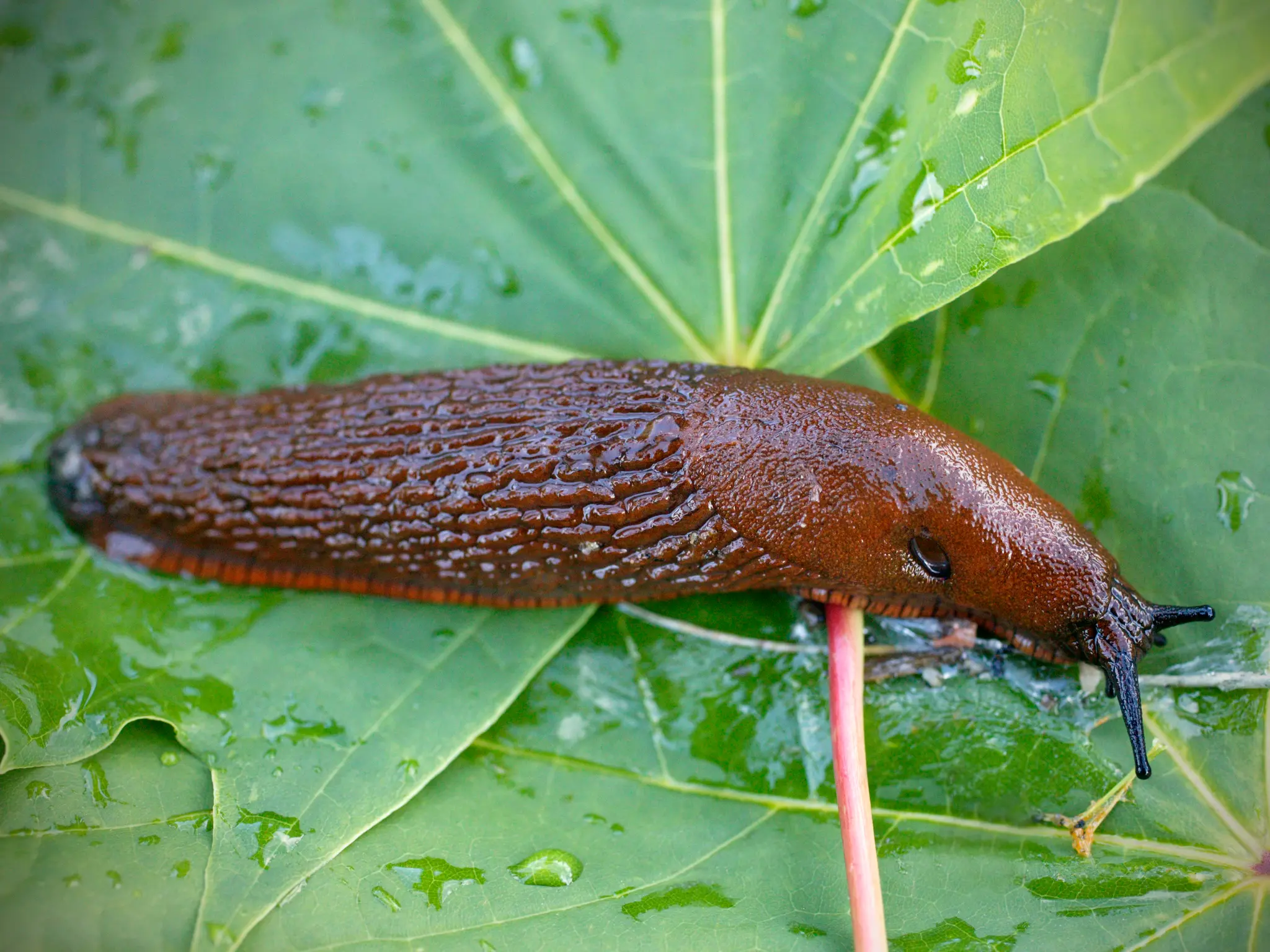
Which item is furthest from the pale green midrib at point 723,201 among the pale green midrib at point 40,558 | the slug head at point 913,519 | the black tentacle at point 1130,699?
the pale green midrib at point 40,558

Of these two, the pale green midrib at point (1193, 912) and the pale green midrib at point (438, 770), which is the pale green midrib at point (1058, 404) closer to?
the pale green midrib at point (1193, 912)

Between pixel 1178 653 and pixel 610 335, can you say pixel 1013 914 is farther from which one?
pixel 610 335

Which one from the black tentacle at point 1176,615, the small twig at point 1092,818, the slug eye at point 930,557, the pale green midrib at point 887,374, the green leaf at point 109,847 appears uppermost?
the pale green midrib at point 887,374

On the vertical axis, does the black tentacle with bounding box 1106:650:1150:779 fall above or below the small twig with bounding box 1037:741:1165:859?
above

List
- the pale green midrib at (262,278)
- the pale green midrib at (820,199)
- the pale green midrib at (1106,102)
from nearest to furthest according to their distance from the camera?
the pale green midrib at (1106,102) → the pale green midrib at (820,199) → the pale green midrib at (262,278)

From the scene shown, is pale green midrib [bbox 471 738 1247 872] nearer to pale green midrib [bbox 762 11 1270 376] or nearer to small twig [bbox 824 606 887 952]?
small twig [bbox 824 606 887 952]

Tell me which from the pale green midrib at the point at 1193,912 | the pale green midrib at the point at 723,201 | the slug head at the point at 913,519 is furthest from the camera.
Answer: the pale green midrib at the point at 723,201

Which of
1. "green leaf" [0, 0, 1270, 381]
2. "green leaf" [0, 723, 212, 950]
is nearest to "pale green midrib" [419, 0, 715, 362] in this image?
"green leaf" [0, 0, 1270, 381]
